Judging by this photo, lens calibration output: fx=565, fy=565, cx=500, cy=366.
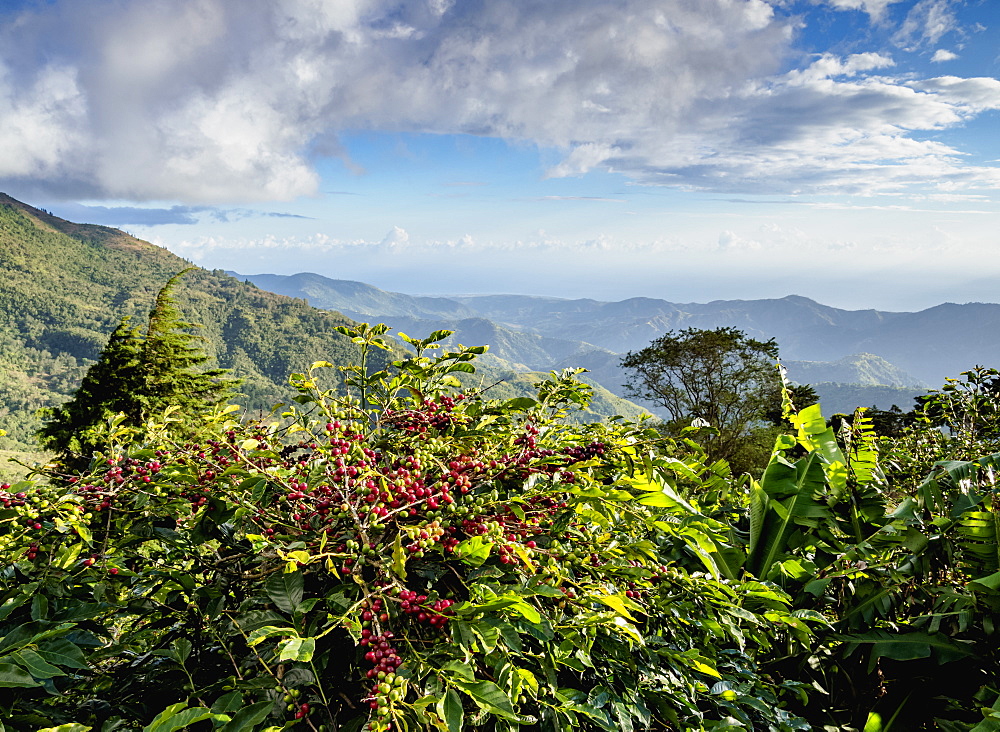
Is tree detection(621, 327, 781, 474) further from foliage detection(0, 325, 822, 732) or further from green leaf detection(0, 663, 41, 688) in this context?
green leaf detection(0, 663, 41, 688)

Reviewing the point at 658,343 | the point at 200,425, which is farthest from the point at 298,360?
the point at 200,425

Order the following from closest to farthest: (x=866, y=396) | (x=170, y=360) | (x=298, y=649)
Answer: (x=298, y=649) → (x=170, y=360) → (x=866, y=396)

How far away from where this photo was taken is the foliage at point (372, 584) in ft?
Result: 3.15

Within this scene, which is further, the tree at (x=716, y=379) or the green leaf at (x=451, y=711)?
the tree at (x=716, y=379)

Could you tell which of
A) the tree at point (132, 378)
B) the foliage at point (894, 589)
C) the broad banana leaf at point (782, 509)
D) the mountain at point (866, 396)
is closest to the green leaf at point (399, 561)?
the foliage at point (894, 589)

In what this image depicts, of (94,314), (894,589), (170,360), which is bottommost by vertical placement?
(94,314)

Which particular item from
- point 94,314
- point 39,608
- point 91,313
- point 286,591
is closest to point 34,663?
point 39,608

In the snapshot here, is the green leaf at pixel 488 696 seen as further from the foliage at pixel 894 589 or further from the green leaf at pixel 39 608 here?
the foliage at pixel 894 589

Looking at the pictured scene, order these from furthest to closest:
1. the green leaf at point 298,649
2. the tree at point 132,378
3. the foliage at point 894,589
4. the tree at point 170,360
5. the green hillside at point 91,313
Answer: the green hillside at point 91,313
the tree at point 170,360
the tree at point 132,378
the foliage at point 894,589
the green leaf at point 298,649

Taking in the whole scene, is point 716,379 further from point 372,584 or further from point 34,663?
point 34,663

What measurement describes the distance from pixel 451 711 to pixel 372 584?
0.78 ft

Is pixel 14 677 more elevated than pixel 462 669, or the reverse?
pixel 462 669

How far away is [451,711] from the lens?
2.90 ft

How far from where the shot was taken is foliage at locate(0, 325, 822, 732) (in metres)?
0.96
